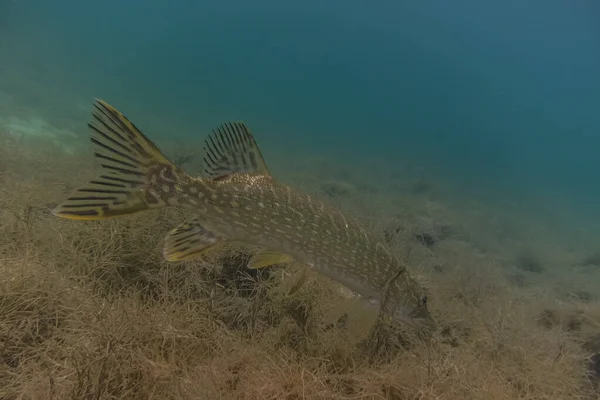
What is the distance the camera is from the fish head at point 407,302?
352 centimetres

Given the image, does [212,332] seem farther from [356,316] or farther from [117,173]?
[117,173]

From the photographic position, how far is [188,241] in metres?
3.09

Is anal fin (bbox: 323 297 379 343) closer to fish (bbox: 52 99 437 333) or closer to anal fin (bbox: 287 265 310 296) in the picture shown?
fish (bbox: 52 99 437 333)

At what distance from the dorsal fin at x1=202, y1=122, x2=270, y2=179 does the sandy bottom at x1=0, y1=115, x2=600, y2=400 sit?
122 cm

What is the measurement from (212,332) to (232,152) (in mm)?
1494

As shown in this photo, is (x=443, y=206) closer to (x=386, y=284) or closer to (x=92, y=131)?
(x=386, y=284)

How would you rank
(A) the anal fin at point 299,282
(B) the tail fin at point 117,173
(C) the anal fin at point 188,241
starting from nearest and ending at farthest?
(B) the tail fin at point 117,173 → (C) the anal fin at point 188,241 → (A) the anal fin at point 299,282

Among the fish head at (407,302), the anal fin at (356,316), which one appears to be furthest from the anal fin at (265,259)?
the fish head at (407,302)

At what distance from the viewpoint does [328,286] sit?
4559mm

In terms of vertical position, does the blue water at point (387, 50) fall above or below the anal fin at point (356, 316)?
above

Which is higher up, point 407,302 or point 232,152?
point 232,152

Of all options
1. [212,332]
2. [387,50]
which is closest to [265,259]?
[212,332]

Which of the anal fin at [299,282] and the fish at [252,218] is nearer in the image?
the fish at [252,218]

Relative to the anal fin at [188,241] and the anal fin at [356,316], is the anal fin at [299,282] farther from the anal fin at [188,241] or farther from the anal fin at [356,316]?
the anal fin at [188,241]
